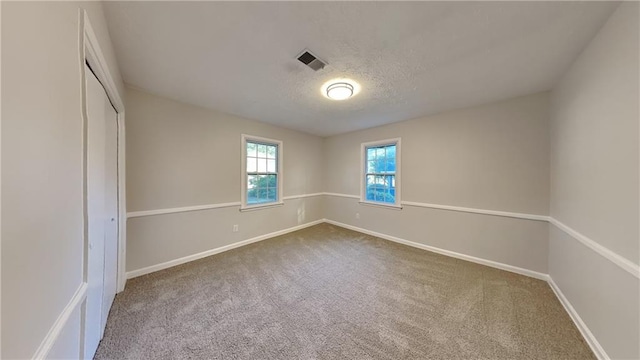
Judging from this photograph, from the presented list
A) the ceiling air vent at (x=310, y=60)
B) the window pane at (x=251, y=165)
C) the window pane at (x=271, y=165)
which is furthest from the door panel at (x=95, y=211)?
the window pane at (x=271, y=165)

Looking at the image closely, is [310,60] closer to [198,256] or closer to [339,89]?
[339,89]

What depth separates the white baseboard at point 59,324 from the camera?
0.67 metres

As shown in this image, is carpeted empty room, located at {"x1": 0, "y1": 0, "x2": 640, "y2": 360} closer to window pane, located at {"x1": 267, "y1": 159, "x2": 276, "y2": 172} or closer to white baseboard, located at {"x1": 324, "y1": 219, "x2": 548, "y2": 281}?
white baseboard, located at {"x1": 324, "y1": 219, "x2": 548, "y2": 281}

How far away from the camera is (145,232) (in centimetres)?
247

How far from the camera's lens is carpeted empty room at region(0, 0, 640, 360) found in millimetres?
801

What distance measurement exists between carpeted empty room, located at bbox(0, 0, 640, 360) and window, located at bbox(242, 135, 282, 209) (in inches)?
4.0

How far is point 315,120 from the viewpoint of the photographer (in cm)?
363

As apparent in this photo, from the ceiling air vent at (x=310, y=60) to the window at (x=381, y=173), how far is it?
2.36 metres

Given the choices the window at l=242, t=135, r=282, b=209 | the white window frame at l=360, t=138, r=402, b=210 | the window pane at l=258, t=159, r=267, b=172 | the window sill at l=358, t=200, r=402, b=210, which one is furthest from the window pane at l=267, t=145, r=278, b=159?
the window sill at l=358, t=200, r=402, b=210

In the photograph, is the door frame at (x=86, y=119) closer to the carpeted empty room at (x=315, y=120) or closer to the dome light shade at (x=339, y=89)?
the carpeted empty room at (x=315, y=120)

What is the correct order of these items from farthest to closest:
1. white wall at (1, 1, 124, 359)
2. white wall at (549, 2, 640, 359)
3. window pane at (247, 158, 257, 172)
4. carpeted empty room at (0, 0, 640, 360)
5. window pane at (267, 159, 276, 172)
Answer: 1. window pane at (267, 159, 276, 172)
2. window pane at (247, 158, 257, 172)
3. white wall at (549, 2, 640, 359)
4. carpeted empty room at (0, 0, 640, 360)
5. white wall at (1, 1, 124, 359)

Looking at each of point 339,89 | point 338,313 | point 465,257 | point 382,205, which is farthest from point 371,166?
point 338,313

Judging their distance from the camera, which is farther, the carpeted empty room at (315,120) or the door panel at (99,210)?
the door panel at (99,210)

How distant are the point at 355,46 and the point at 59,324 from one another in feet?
7.48
